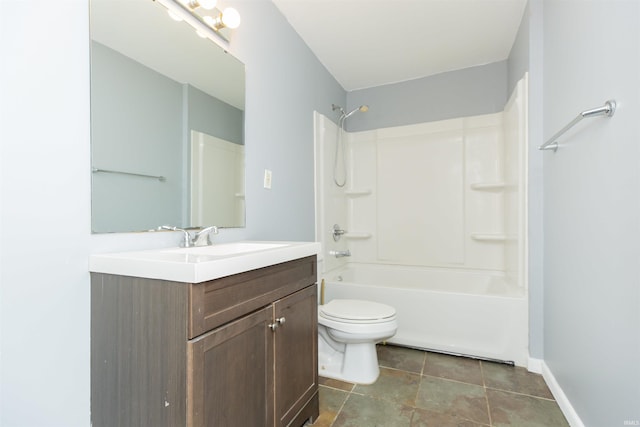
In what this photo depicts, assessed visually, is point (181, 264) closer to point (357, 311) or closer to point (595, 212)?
point (357, 311)

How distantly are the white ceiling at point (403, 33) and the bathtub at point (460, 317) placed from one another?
1.84 metres

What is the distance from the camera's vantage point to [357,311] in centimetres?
190

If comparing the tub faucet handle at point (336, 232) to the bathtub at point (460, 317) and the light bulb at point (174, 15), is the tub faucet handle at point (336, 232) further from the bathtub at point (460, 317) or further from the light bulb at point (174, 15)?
the light bulb at point (174, 15)

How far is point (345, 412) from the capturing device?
1554 mm

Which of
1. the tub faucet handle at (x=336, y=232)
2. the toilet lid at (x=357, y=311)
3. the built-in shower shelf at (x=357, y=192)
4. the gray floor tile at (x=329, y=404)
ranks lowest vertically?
the gray floor tile at (x=329, y=404)

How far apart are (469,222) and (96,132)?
2800mm

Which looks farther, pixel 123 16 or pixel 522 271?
pixel 522 271

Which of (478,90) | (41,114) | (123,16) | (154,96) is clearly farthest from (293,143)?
(478,90)

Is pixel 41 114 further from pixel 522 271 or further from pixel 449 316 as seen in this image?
pixel 522 271

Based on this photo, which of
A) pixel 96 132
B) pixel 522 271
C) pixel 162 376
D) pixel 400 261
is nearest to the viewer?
pixel 162 376

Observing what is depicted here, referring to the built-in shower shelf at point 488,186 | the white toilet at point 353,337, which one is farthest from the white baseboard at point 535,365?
the built-in shower shelf at point 488,186

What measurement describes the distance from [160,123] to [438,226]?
8.18 feet

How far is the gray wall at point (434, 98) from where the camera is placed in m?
2.77

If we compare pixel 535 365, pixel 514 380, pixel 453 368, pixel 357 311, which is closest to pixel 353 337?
pixel 357 311
